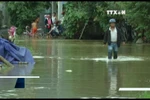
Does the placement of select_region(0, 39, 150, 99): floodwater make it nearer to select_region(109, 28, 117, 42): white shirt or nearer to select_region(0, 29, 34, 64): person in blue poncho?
select_region(0, 29, 34, 64): person in blue poncho

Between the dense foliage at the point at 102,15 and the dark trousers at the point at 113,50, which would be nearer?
the dark trousers at the point at 113,50

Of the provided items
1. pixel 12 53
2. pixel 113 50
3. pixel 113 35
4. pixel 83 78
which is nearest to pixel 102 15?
pixel 113 35

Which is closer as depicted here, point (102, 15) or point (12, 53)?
point (12, 53)

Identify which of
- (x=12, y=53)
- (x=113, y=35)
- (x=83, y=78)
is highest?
(x=113, y=35)

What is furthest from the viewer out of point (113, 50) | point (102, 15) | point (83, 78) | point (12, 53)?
point (102, 15)

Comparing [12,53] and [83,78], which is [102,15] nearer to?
[12,53]

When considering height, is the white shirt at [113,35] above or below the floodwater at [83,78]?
above

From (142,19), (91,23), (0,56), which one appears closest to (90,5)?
(91,23)

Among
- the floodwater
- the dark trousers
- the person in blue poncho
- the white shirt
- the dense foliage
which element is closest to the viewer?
the floodwater

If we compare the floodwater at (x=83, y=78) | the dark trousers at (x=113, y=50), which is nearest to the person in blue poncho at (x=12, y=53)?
the floodwater at (x=83, y=78)

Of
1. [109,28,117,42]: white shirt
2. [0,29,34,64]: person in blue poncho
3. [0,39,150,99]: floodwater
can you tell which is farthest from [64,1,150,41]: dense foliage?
[0,29,34,64]: person in blue poncho

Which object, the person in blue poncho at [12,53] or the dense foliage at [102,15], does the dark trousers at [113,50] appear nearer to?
the person in blue poncho at [12,53]

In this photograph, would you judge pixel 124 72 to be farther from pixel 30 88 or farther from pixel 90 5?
pixel 90 5

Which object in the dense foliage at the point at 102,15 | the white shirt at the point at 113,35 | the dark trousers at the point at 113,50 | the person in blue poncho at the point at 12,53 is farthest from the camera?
the dense foliage at the point at 102,15
